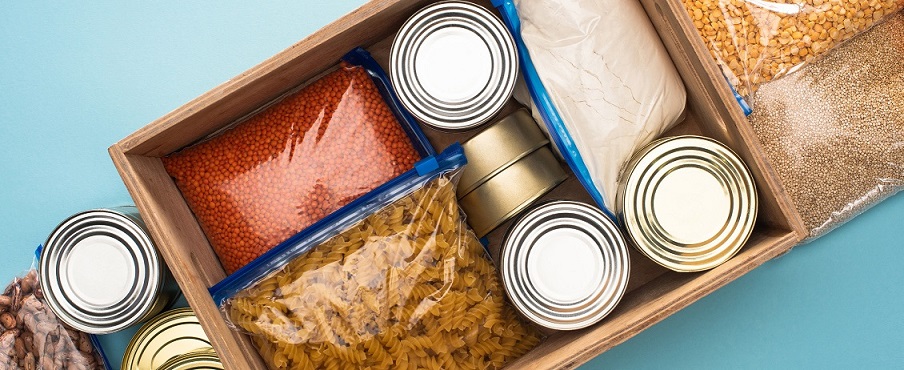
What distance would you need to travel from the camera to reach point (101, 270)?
1196mm

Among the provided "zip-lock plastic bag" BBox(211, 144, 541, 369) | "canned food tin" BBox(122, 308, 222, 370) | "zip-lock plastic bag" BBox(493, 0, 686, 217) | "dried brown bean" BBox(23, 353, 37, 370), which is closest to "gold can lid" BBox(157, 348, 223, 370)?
"canned food tin" BBox(122, 308, 222, 370)

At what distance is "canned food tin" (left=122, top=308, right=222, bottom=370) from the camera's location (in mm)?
1277

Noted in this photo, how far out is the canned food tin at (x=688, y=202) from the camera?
1.14 meters

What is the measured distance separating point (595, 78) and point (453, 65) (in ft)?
0.85

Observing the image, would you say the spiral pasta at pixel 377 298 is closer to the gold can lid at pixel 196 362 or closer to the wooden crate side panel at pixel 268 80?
the gold can lid at pixel 196 362

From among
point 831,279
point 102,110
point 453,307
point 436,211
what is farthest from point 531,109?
point 102,110

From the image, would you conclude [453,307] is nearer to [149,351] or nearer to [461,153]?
[461,153]

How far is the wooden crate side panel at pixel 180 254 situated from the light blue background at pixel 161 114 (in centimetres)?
36

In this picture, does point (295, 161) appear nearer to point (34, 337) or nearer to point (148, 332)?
point (148, 332)

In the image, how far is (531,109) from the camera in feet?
4.11

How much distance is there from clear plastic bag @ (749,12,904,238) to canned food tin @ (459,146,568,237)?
0.47 metres

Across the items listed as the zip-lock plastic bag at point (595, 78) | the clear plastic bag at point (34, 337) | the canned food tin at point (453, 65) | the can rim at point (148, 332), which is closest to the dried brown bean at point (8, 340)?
the clear plastic bag at point (34, 337)

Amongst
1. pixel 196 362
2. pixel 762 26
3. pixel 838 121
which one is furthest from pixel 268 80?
pixel 838 121

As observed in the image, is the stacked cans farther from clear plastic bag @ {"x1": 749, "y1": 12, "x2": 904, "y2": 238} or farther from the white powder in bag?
clear plastic bag @ {"x1": 749, "y1": 12, "x2": 904, "y2": 238}
